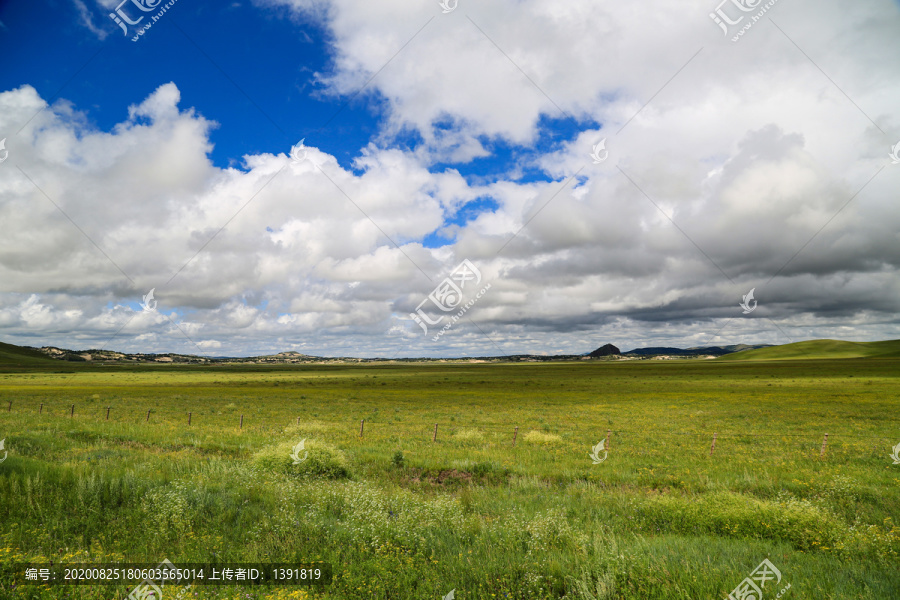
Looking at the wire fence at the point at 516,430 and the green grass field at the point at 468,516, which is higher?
the green grass field at the point at 468,516

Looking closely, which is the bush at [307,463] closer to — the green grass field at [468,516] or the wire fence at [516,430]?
the green grass field at [468,516]

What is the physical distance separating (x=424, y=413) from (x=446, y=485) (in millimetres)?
26204

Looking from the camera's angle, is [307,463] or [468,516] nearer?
[468,516]

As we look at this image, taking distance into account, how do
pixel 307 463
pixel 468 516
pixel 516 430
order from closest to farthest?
pixel 468 516
pixel 307 463
pixel 516 430

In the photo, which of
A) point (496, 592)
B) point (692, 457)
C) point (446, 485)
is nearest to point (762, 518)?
point (496, 592)

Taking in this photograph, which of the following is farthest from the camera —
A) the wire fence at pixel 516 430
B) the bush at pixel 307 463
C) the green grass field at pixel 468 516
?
the wire fence at pixel 516 430

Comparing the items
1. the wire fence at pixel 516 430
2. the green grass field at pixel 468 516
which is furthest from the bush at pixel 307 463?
the wire fence at pixel 516 430

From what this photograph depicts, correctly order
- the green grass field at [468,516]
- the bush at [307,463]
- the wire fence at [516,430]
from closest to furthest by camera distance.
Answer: the green grass field at [468,516], the bush at [307,463], the wire fence at [516,430]

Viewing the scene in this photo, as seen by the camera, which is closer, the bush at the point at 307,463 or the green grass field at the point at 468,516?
the green grass field at the point at 468,516

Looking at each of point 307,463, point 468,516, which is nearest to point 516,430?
point 307,463

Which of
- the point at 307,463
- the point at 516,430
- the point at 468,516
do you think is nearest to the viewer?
the point at 468,516

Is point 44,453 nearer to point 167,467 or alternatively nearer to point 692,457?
point 167,467

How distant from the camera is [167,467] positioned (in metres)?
13.0

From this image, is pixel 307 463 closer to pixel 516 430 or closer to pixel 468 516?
pixel 468 516
